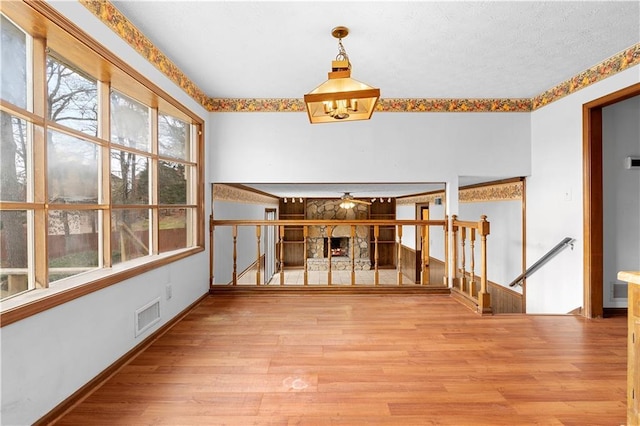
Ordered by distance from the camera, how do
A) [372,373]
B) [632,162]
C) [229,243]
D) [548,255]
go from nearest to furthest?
[372,373]
[632,162]
[548,255]
[229,243]

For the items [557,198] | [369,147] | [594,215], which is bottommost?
[594,215]

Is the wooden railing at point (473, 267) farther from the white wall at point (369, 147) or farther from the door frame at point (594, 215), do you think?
the door frame at point (594, 215)

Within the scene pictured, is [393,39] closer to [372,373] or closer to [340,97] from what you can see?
[340,97]

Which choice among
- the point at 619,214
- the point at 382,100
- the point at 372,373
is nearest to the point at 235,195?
the point at 382,100

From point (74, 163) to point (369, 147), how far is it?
2921mm

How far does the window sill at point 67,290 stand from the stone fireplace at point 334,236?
7.46 m

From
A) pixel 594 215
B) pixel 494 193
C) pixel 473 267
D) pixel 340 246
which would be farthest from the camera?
pixel 340 246

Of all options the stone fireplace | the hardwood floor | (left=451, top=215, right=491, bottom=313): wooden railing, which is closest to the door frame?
the hardwood floor

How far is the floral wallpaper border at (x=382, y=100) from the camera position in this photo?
2162mm

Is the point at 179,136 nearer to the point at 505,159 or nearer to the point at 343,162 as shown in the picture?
the point at 343,162

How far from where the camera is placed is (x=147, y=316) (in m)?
2.50

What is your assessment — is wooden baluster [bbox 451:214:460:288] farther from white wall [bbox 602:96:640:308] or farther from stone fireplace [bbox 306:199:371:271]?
stone fireplace [bbox 306:199:371:271]

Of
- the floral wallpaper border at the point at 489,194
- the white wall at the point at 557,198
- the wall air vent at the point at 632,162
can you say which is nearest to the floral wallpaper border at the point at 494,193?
the floral wallpaper border at the point at 489,194

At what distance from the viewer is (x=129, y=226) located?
2525 mm
